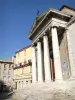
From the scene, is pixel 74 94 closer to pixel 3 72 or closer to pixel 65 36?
pixel 65 36

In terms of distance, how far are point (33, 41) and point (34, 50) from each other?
4.87 ft

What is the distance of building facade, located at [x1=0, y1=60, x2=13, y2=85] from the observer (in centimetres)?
4179

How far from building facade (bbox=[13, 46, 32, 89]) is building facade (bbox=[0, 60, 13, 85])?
3.60 meters

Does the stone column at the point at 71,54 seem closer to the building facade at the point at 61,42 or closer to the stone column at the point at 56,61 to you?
the building facade at the point at 61,42

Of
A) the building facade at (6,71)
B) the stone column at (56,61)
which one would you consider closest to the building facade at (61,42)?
the stone column at (56,61)

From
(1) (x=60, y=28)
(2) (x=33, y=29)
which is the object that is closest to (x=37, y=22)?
(2) (x=33, y=29)

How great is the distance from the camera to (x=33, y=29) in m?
21.7

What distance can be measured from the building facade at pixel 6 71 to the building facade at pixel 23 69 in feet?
11.8

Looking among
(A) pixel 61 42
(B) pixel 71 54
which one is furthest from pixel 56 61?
(A) pixel 61 42

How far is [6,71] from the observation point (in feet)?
140

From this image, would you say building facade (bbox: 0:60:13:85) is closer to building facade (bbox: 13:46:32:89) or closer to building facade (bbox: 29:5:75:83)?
building facade (bbox: 13:46:32:89)

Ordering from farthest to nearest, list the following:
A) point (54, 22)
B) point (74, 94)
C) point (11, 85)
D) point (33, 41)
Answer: point (11, 85) < point (33, 41) < point (54, 22) < point (74, 94)

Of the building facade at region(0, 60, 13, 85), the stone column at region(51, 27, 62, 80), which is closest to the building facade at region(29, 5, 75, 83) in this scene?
the stone column at region(51, 27, 62, 80)

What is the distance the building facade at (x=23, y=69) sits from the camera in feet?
117
